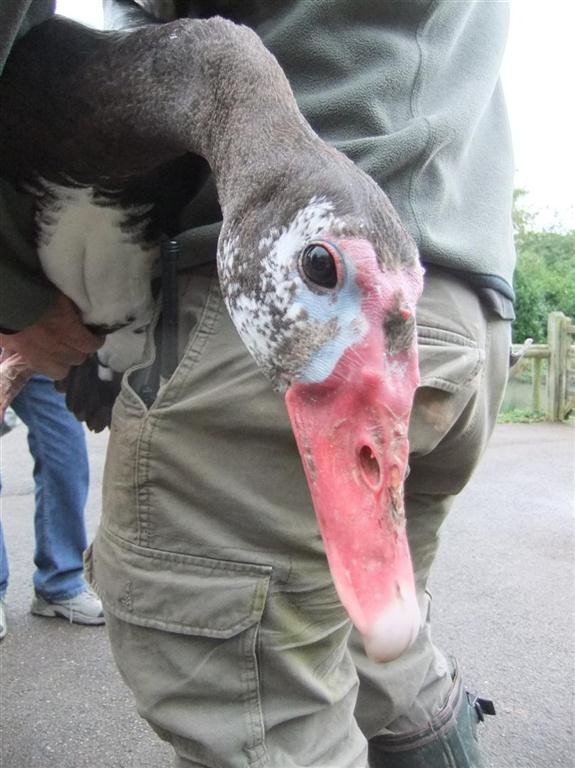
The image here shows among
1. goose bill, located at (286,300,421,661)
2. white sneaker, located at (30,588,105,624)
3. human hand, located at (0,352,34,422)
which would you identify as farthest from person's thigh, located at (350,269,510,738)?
white sneaker, located at (30,588,105,624)

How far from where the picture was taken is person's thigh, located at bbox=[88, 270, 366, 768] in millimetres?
1312

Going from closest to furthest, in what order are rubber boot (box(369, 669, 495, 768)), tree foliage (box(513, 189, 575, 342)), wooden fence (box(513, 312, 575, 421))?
rubber boot (box(369, 669, 495, 768))
wooden fence (box(513, 312, 575, 421))
tree foliage (box(513, 189, 575, 342))

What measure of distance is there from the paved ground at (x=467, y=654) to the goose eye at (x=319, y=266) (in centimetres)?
184

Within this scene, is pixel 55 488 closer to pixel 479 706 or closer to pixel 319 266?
pixel 479 706

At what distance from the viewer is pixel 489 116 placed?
5.46 feet

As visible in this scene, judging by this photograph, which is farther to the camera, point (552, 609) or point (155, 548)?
point (552, 609)

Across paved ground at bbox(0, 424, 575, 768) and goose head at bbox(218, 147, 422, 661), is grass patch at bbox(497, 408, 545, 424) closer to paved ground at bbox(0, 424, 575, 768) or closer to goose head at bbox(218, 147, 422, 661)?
paved ground at bbox(0, 424, 575, 768)

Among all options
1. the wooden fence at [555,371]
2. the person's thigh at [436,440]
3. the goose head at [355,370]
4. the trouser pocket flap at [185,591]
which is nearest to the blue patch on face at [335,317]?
the goose head at [355,370]

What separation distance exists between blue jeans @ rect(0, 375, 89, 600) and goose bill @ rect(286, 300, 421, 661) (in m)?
2.54

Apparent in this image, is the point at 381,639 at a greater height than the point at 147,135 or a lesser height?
lesser

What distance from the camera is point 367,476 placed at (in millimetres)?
1083

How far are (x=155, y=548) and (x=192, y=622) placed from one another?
0.14 m

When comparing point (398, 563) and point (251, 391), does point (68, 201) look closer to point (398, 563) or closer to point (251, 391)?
point (251, 391)

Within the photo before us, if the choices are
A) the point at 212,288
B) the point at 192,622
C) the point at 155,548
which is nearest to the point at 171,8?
the point at 212,288
